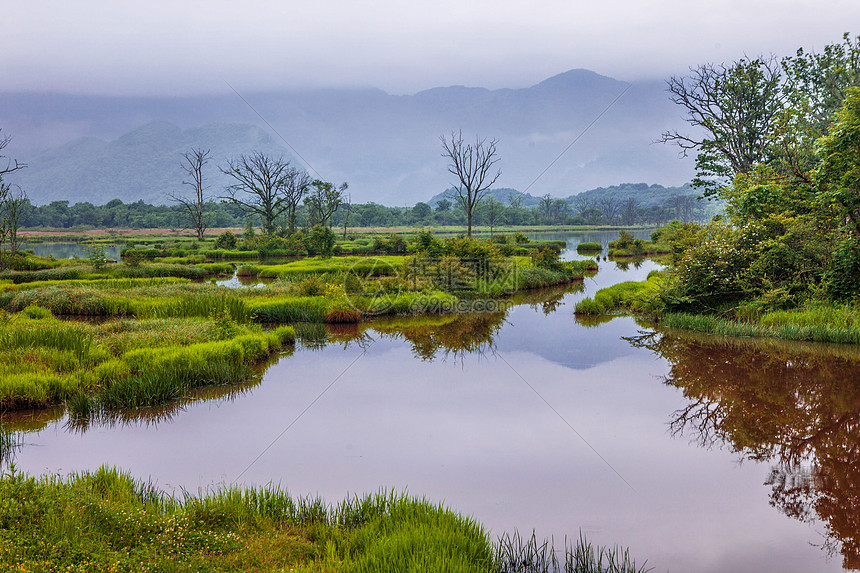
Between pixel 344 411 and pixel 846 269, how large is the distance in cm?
1410

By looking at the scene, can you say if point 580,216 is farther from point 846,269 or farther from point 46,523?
point 46,523

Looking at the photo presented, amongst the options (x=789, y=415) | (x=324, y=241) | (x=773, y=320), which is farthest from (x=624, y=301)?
(x=324, y=241)

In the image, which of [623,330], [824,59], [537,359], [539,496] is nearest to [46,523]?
[539,496]

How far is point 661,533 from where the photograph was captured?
548cm

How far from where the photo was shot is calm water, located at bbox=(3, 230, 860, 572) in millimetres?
5656

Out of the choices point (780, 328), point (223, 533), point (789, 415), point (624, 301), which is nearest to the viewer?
point (223, 533)

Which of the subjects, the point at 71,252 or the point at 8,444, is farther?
the point at 71,252

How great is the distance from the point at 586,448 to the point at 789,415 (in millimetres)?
3732

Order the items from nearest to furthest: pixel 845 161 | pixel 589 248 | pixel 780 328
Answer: pixel 780 328
pixel 845 161
pixel 589 248

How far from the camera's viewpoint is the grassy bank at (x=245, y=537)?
168 inches

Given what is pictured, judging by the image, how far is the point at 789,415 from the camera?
8.92 m

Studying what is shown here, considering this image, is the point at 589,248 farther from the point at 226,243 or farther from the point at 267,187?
the point at 226,243

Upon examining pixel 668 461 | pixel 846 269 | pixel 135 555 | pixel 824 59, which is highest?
pixel 824 59

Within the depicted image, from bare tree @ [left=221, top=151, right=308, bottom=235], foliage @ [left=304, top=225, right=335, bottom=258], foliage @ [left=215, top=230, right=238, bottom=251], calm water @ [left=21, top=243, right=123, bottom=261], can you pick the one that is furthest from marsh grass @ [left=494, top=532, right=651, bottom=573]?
foliage @ [left=215, top=230, right=238, bottom=251]
